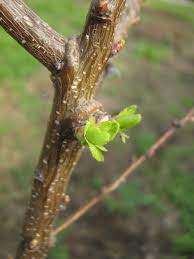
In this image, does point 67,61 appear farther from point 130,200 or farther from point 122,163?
point 122,163

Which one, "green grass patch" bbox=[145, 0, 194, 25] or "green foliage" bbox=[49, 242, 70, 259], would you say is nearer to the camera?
"green foliage" bbox=[49, 242, 70, 259]

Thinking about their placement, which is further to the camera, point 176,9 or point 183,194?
point 176,9

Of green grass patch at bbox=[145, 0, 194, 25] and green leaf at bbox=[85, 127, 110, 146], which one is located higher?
green grass patch at bbox=[145, 0, 194, 25]

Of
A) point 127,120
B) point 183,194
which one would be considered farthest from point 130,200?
point 127,120

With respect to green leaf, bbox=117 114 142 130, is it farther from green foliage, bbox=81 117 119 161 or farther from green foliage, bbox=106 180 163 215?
green foliage, bbox=106 180 163 215

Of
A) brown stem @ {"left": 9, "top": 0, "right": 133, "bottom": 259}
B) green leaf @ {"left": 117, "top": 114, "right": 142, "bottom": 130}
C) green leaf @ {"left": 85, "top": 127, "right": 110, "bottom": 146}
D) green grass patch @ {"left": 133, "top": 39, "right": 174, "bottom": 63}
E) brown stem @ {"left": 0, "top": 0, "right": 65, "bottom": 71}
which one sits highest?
green grass patch @ {"left": 133, "top": 39, "right": 174, "bottom": 63}

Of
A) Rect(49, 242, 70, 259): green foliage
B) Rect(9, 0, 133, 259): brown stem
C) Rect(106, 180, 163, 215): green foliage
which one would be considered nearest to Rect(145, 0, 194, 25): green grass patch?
Rect(106, 180, 163, 215): green foliage

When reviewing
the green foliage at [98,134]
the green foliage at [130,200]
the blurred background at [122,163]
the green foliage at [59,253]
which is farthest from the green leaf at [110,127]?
the green foliage at [130,200]
